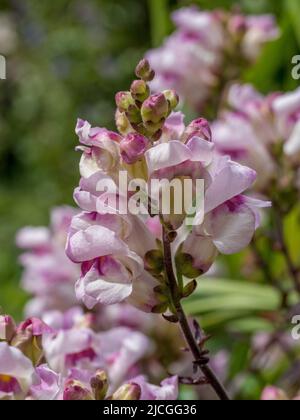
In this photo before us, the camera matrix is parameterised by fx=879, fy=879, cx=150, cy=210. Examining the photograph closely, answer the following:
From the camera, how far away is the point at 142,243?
1.55ft

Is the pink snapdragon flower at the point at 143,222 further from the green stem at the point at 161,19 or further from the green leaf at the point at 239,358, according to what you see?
the green stem at the point at 161,19

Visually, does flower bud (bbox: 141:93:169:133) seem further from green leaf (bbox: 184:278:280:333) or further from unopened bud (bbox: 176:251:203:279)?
green leaf (bbox: 184:278:280:333)

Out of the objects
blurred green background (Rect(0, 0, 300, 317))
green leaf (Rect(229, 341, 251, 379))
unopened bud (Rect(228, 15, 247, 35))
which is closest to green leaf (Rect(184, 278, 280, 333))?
green leaf (Rect(229, 341, 251, 379))

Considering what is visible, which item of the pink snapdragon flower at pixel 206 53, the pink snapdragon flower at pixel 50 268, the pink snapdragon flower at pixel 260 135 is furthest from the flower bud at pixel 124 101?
the pink snapdragon flower at pixel 206 53

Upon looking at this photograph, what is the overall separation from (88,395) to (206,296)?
526mm

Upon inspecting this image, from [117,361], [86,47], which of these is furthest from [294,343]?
[86,47]

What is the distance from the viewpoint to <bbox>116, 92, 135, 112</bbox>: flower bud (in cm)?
45

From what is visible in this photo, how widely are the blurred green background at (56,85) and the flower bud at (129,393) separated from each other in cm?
187

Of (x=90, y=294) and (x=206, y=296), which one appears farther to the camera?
(x=206, y=296)

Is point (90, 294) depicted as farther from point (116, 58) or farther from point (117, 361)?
point (116, 58)

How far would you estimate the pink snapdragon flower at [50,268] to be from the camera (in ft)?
3.00

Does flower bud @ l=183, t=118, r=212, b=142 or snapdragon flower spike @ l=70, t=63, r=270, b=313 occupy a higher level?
flower bud @ l=183, t=118, r=212, b=142

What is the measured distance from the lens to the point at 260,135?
2.70 feet

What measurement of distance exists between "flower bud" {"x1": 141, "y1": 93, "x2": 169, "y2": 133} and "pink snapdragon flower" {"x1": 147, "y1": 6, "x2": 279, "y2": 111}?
1.90 feet
